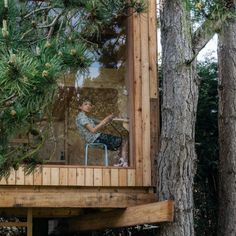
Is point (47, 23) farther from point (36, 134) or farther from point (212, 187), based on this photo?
point (212, 187)

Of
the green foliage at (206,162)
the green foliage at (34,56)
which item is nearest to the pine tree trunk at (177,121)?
the green foliage at (34,56)

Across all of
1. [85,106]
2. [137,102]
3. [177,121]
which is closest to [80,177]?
[85,106]

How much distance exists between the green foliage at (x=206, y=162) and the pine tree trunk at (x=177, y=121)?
183 cm

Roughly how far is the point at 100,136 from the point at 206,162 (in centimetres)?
222

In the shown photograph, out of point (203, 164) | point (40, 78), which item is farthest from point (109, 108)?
point (40, 78)

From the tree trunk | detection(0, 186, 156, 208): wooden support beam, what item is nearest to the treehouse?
detection(0, 186, 156, 208): wooden support beam

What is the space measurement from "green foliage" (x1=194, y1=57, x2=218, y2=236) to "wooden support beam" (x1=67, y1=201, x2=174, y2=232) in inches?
58.3

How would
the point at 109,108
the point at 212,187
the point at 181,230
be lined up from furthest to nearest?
the point at 212,187 < the point at 109,108 < the point at 181,230

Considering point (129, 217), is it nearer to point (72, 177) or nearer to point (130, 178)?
point (130, 178)

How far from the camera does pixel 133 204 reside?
669 cm

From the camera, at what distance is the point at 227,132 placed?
7551mm

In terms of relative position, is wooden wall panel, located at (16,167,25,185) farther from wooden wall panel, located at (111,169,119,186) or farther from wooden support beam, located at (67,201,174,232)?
wooden support beam, located at (67,201,174,232)

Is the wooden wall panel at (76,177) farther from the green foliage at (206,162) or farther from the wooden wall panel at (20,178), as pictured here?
the green foliage at (206,162)

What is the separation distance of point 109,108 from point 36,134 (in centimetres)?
285
